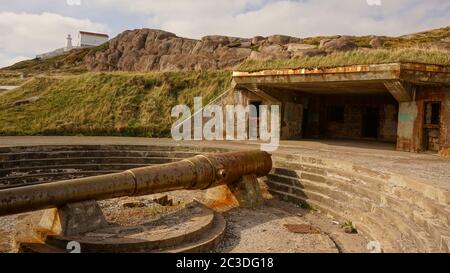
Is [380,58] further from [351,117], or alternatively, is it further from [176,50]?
[176,50]

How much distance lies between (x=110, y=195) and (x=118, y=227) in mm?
556

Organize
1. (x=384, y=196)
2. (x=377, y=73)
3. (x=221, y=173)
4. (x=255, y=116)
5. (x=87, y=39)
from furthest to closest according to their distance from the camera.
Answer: (x=87, y=39)
(x=255, y=116)
(x=377, y=73)
(x=221, y=173)
(x=384, y=196)

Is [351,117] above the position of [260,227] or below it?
above

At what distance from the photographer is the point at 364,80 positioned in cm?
1173

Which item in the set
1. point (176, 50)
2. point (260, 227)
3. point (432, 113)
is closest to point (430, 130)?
point (432, 113)

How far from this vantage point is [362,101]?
17.6 meters

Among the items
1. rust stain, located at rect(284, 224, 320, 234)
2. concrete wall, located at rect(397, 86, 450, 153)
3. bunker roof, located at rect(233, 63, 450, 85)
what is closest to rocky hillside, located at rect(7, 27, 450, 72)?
concrete wall, located at rect(397, 86, 450, 153)

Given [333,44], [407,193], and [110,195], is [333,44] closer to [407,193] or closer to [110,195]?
[407,193]

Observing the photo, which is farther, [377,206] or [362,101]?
[362,101]

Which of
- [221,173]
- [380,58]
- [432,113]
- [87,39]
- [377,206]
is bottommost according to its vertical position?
[377,206]

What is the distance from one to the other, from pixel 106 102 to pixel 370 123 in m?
12.3

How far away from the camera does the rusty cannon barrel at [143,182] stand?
573 centimetres

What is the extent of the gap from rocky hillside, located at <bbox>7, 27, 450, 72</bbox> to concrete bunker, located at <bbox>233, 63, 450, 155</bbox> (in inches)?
286

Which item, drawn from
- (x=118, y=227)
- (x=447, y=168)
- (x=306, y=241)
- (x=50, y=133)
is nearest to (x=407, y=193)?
(x=306, y=241)
